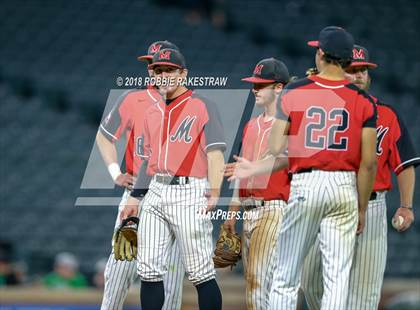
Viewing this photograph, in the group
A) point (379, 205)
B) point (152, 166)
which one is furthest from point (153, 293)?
point (379, 205)

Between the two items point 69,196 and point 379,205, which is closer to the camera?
point 379,205

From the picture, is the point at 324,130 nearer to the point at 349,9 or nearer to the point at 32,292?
the point at 32,292

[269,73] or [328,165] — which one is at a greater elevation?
[269,73]

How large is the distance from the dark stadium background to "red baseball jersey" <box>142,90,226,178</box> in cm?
569

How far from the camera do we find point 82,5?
1580cm

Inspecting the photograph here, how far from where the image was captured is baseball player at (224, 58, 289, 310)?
595 cm

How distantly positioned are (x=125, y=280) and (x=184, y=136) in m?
0.99

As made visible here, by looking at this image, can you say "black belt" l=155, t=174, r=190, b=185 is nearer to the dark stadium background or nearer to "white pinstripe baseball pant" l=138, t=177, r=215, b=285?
"white pinstripe baseball pant" l=138, t=177, r=215, b=285

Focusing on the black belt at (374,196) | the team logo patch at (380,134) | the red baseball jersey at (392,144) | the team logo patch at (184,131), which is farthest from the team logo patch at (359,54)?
the team logo patch at (184,131)

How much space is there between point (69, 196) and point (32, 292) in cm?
410

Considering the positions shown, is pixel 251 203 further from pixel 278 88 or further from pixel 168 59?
pixel 168 59

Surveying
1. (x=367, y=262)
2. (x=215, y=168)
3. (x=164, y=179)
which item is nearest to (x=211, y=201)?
(x=215, y=168)

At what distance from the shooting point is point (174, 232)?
5766 millimetres

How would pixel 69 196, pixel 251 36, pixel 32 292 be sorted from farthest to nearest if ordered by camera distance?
1. pixel 251 36
2. pixel 69 196
3. pixel 32 292
